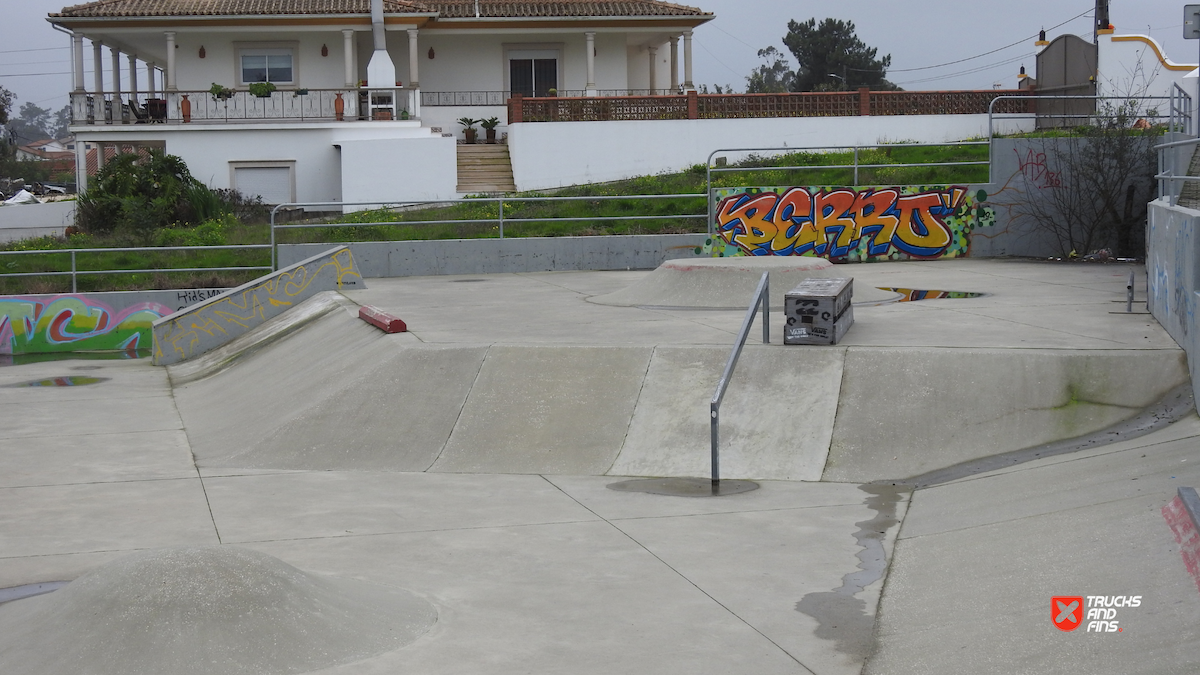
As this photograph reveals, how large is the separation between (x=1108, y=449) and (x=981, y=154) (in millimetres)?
19326

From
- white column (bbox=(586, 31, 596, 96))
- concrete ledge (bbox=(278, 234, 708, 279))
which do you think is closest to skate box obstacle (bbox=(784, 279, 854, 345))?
concrete ledge (bbox=(278, 234, 708, 279))

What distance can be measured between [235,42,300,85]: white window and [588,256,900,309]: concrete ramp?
72.1ft

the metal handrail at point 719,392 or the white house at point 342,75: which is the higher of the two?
the white house at point 342,75

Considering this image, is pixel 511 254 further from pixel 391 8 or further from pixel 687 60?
pixel 687 60

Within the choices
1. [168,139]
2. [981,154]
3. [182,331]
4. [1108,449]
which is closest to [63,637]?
[1108,449]

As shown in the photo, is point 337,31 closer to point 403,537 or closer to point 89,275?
point 89,275

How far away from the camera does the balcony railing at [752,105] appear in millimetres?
29969

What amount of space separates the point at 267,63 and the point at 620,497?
28813mm

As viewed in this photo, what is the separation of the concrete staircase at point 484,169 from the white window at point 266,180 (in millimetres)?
4564

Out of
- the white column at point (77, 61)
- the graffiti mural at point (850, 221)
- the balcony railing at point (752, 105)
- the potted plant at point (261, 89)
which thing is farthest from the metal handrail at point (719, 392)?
the white column at point (77, 61)

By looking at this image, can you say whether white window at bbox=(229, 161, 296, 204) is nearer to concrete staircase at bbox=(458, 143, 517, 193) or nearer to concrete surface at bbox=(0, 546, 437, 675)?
concrete staircase at bbox=(458, 143, 517, 193)

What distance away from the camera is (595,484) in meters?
9.42

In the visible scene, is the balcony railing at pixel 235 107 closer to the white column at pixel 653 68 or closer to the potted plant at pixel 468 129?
the potted plant at pixel 468 129

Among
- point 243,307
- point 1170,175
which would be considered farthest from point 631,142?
point 1170,175
